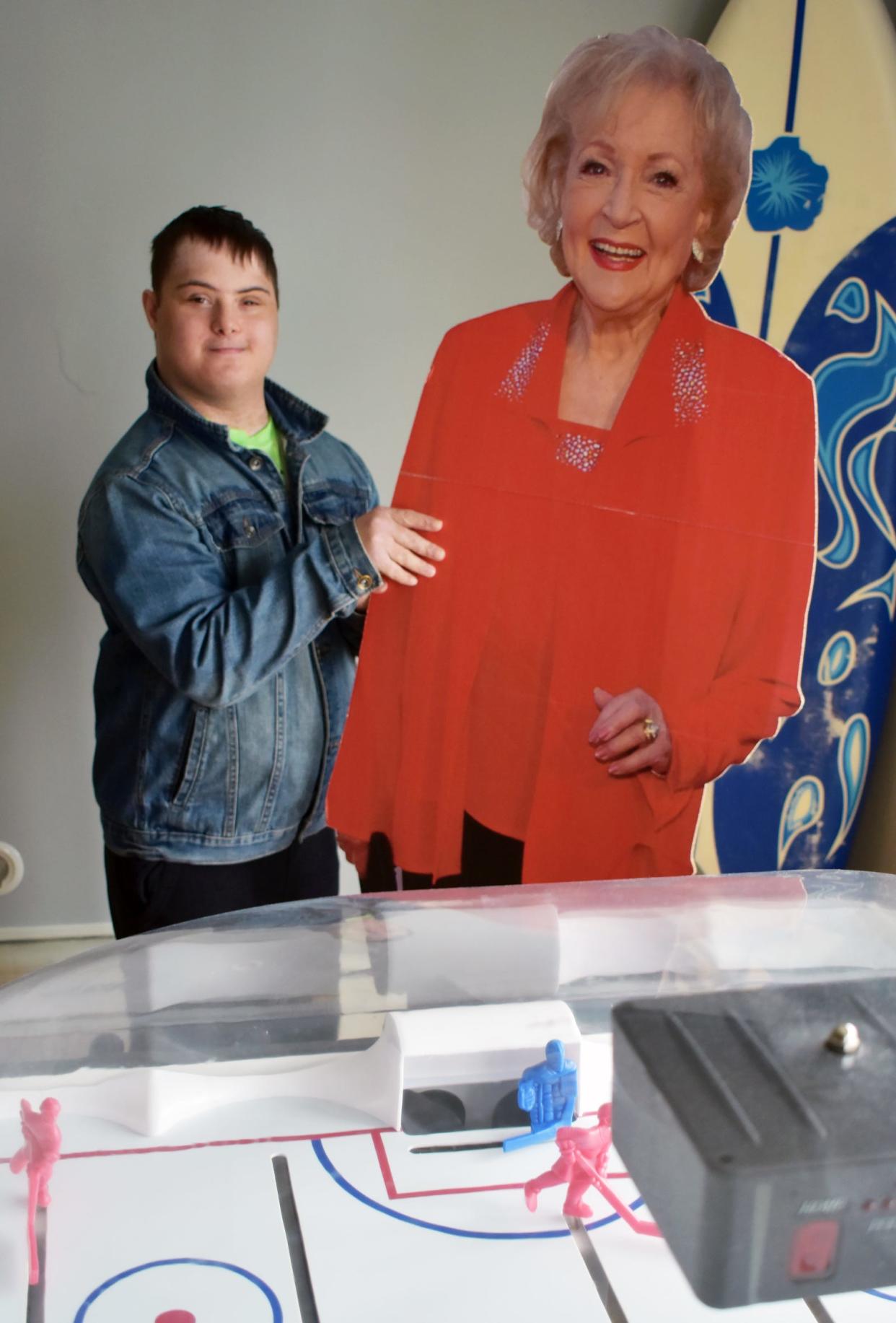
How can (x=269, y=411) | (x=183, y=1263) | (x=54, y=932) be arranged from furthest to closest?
(x=54, y=932), (x=269, y=411), (x=183, y=1263)

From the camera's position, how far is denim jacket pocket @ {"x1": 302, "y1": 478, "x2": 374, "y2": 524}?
7.11 ft

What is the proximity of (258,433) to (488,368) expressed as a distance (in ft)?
1.34

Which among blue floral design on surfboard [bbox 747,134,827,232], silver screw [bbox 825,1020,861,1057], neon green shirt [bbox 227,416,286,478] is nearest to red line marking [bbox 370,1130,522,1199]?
silver screw [bbox 825,1020,861,1057]

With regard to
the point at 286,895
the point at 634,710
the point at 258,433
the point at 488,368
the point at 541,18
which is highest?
the point at 541,18

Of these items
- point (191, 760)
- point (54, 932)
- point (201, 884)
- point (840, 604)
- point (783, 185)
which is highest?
point (783, 185)

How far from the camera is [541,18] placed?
6.98 ft

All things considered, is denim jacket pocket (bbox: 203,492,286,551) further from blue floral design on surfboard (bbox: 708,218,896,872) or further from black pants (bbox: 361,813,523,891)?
blue floral design on surfboard (bbox: 708,218,896,872)

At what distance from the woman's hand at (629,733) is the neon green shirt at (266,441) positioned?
0.67m

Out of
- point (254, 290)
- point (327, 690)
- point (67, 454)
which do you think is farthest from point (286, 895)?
point (254, 290)

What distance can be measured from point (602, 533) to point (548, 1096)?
1.13 m

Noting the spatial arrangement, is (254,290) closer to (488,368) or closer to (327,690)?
(488,368)

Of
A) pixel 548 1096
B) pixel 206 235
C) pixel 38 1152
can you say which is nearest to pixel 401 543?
pixel 206 235

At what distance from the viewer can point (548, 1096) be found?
3.92 feet

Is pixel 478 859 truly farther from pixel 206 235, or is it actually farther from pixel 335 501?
pixel 206 235
